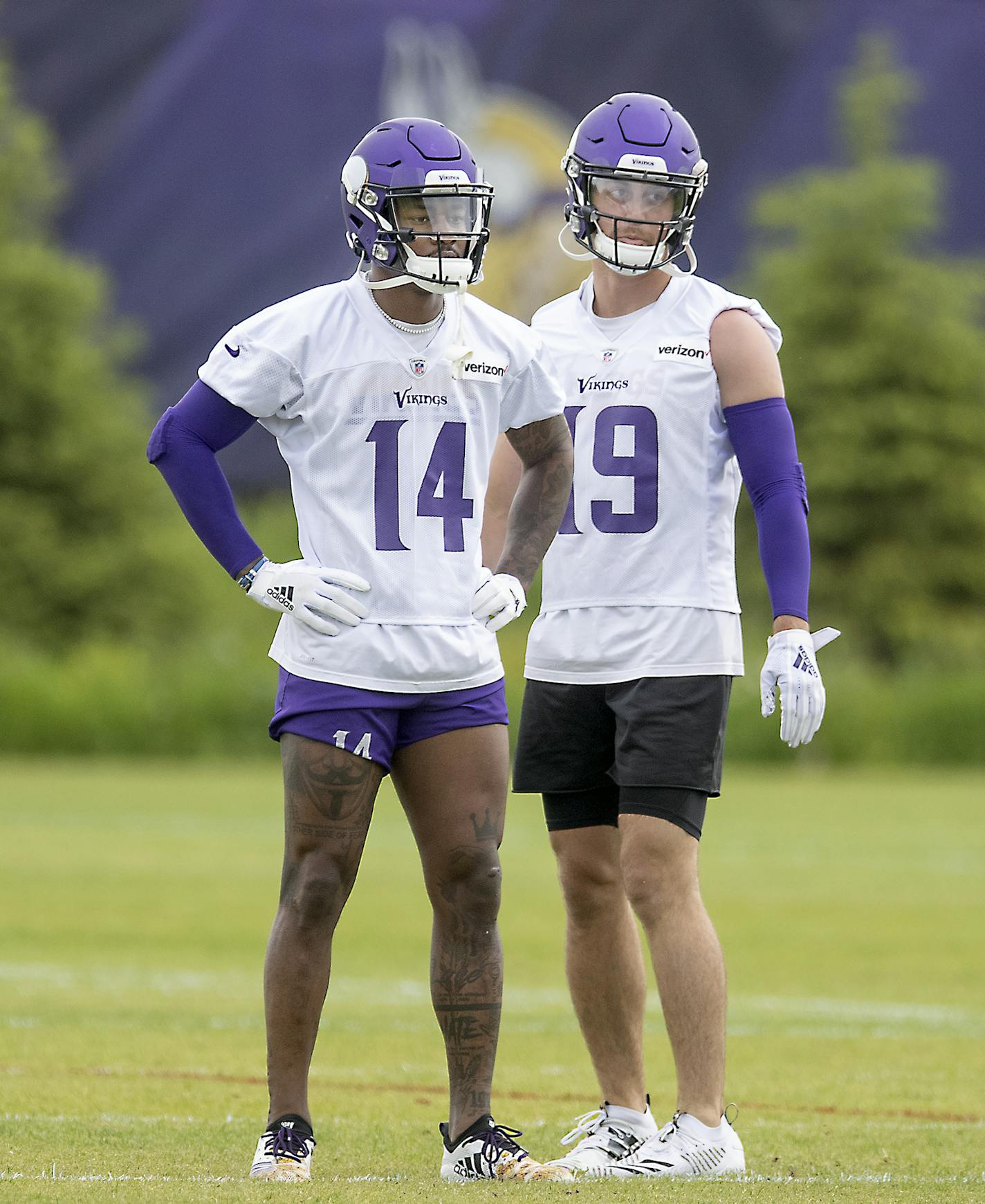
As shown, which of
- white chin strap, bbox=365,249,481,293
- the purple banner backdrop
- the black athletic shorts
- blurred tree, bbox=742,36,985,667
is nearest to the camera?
white chin strap, bbox=365,249,481,293

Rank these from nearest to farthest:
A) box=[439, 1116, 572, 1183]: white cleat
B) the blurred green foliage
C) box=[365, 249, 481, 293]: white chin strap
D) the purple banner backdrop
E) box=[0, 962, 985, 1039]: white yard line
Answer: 1. box=[439, 1116, 572, 1183]: white cleat
2. box=[365, 249, 481, 293]: white chin strap
3. box=[0, 962, 985, 1039]: white yard line
4. the blurred green foliage
5. the purple banner backdrop

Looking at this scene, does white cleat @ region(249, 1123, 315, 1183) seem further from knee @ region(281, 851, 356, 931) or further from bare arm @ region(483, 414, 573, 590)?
bare arm @ region(483, 414, 573, 590)

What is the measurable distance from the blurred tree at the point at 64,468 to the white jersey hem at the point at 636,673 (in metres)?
35.9

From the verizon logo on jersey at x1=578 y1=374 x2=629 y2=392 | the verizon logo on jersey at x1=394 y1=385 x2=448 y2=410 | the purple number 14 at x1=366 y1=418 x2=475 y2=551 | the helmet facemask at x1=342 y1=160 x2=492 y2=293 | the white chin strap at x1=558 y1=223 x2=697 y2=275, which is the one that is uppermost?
the white chin strap at x1=558 y1=223 x2=697 y2=275

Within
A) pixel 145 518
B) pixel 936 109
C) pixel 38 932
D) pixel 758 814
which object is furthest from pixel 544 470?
pixel 936 109

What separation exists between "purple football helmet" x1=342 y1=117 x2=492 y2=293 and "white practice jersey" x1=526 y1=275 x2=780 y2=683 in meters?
0.64

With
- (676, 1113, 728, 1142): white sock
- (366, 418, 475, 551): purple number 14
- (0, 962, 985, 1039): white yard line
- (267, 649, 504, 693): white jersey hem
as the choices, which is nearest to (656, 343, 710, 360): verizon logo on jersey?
(366, 418, 475, 551): purple number 14

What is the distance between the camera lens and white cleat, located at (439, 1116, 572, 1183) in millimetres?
4543

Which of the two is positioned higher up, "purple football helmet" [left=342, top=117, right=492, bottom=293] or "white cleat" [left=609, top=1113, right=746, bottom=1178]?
"purple football helmet" [left=342, top=117, right=492, bottom=293]

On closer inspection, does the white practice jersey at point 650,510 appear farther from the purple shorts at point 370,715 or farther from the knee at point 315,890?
the knee at point 315,890

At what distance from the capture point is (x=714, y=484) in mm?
5184

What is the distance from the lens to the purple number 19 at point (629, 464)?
204 inches

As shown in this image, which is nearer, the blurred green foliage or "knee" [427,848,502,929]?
"knee" [427,848,502,929]

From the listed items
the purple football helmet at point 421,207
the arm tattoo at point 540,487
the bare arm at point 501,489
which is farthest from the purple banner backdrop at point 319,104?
the purple football helmet at point 421,207
